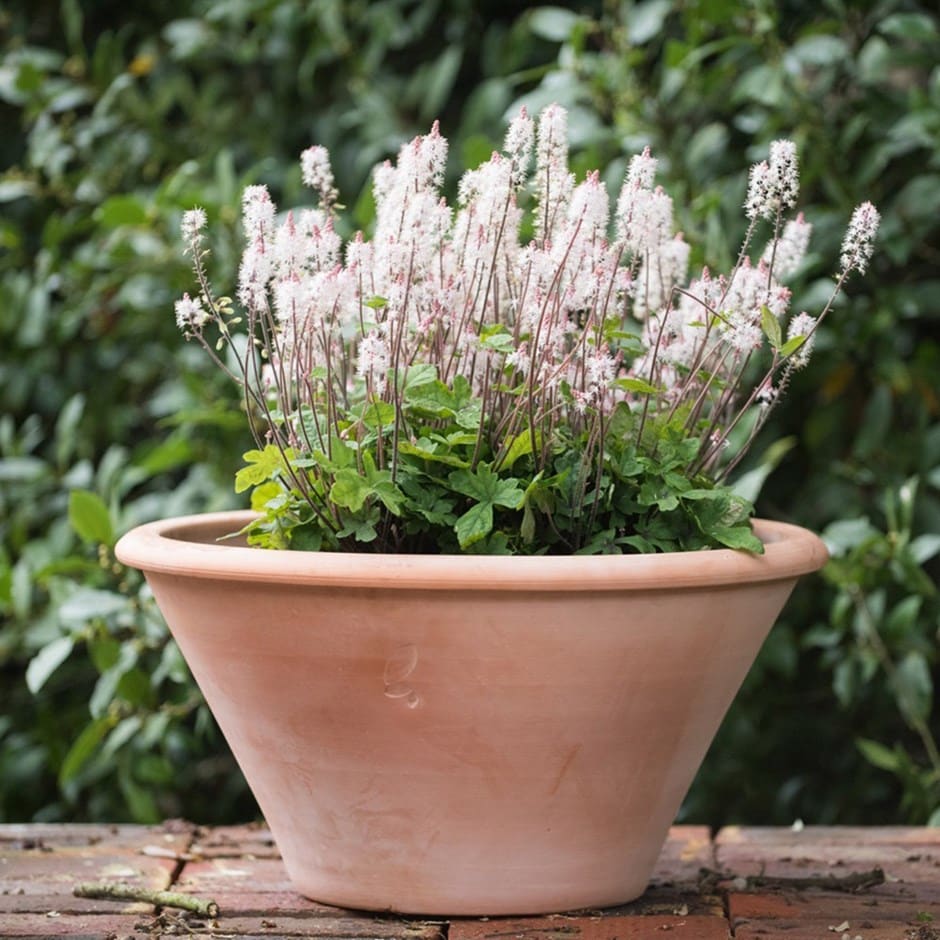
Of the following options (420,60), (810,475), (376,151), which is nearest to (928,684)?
(810,475)

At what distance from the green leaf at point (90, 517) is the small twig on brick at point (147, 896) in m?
0.64

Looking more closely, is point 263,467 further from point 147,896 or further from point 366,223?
point 366,223

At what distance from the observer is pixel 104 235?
2518mm

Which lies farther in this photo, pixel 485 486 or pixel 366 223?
pixel 366 223

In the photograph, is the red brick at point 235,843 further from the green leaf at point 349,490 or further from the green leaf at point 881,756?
the green leaf at point 881,756

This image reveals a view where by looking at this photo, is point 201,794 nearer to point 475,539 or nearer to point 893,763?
point 893,763

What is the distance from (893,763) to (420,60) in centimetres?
169

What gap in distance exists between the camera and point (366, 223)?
6.70 ft

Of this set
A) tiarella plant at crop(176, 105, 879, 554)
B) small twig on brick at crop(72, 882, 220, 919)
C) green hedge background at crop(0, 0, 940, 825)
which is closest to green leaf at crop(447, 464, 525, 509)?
tiarella plant at crop(176, 105, 879, 554)

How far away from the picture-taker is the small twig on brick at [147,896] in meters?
1.35

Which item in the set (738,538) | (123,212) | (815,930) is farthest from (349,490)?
(123,212)

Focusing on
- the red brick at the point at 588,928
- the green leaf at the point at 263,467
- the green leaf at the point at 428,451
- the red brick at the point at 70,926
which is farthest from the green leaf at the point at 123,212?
the red brick at the point at 588,928

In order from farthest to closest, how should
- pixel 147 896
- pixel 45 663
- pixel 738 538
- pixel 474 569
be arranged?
pixel 45 663 → pixel 147 896 → pixel 738 538 → pixel 474 569

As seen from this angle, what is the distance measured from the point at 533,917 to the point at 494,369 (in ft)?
1.84
